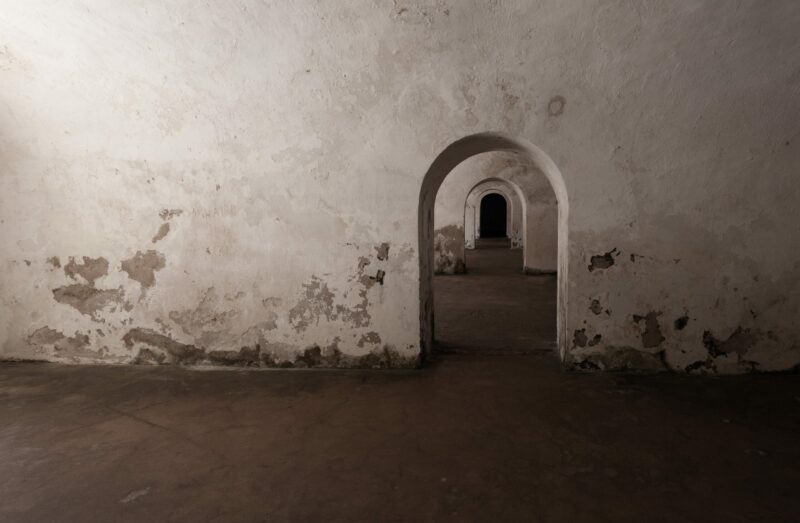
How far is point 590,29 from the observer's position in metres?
3.45

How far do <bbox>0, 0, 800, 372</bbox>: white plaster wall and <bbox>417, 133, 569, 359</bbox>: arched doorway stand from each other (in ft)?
0.40

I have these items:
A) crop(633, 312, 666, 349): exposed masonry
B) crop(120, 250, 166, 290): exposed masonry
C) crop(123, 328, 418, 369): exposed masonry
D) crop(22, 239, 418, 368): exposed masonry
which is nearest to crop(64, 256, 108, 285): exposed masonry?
crop(22, 239, 418, 368): exposed masonry

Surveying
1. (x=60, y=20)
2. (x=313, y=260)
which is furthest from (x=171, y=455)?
(x=60, y=20)

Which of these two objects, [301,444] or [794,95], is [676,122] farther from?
[301,444]

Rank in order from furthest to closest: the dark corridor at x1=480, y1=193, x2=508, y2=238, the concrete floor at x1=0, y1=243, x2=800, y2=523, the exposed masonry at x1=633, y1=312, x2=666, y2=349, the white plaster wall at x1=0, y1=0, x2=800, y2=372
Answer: the dark corridor at x1=480, y1=193, x2=508, y2=238
the exposed masonry at x1=633, y1=312, x2=666, y2=349
the white plaster wall at x1=0, y1=0, x2=800, y2=372
the concrete floor at x1=0, y1=243, x2=800, y2=523

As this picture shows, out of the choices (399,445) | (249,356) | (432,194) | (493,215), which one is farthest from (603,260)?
(493,215)

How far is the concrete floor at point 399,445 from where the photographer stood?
Answer: 6.99 feet

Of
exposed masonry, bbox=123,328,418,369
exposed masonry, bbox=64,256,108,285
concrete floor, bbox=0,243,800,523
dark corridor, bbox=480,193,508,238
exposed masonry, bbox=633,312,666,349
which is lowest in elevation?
concrete floor, bbox=0,243,800,523

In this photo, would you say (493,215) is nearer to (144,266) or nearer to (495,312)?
(495,312)

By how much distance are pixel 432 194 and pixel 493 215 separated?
22760mm

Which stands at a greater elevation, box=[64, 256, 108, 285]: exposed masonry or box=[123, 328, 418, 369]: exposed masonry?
box=[64, 256, 108, 285]: exposed masonry

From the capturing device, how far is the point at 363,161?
3795 mm

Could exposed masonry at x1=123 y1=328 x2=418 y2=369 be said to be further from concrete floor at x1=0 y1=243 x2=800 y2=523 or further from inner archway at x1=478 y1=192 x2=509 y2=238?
inner archway at x1=478 y1=192 x2=509 y2=238

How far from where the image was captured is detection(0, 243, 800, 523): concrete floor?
2131 mm
